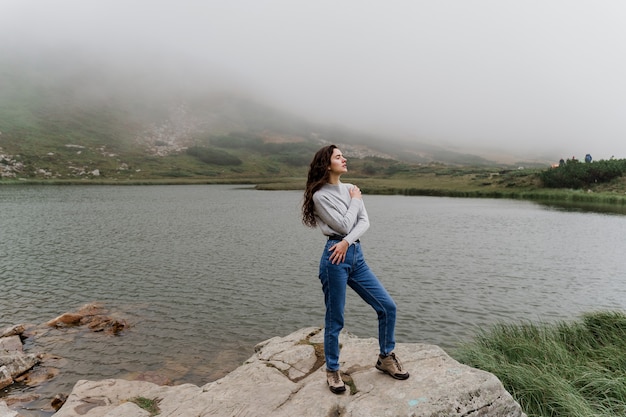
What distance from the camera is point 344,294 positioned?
7066 mm

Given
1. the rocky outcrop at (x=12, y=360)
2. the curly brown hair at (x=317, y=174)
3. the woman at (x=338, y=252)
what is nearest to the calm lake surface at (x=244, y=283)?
the rocky outcrop at (x=12, y=360)

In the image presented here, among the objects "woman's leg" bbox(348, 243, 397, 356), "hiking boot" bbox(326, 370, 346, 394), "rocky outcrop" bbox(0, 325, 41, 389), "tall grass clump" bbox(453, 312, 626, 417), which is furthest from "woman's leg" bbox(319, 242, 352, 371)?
"rocky outcrop" bbox(0, 325, 41, 389)

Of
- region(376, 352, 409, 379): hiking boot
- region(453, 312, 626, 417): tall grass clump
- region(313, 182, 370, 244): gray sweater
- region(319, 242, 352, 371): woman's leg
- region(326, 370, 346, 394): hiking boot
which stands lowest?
region(453, 312, 626, 417): tall grass clump

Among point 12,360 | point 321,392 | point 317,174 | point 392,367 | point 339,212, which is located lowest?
point 12,360

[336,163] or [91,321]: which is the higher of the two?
[336,163]

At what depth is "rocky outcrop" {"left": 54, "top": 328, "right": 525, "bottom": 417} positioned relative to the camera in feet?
21.2

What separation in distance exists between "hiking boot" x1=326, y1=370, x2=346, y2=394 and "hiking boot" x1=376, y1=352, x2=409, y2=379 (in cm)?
94

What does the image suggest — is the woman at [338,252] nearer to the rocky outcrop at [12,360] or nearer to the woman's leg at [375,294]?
the woman's leg at [375,294]

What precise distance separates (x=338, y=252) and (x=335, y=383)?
8.84 ft

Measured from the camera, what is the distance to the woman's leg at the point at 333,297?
6766 mm

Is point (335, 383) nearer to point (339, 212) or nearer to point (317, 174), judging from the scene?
point (339, 212)

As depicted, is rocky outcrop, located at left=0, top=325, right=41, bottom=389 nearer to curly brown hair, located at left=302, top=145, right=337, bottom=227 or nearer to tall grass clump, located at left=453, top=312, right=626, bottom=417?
curly brown hair, located at left=302, top=145, right=337, bottom=227

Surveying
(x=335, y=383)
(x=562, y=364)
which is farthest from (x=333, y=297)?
(x=562, y=364)

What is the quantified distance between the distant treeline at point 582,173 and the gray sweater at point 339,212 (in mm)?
107493
